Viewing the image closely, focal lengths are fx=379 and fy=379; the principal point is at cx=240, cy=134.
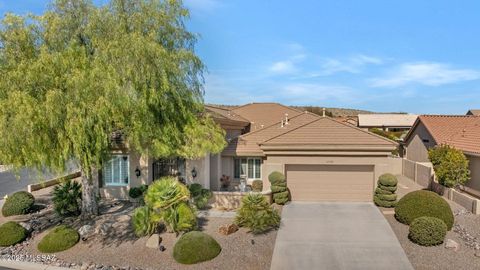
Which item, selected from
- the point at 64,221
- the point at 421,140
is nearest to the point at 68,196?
the point at 64,221

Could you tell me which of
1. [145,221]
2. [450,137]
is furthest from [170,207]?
[450,137]

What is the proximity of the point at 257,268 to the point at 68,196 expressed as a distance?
1004cm

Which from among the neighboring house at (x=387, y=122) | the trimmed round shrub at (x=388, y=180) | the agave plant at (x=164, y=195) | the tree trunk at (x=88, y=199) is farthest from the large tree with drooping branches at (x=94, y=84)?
the neighboring house at (x=387, y=122)

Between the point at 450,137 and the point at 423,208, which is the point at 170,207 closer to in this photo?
the point at 423,208

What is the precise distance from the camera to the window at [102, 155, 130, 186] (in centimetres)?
2050

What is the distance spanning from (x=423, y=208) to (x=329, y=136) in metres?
6.26

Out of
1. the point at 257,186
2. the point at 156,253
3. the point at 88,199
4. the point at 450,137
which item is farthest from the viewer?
the point at 450,137

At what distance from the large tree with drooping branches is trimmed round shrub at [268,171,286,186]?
13.1ft

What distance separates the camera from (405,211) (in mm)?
15383

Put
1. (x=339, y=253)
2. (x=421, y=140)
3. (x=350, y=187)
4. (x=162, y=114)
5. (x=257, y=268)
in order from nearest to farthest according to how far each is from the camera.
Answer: (x=257, y=268), (x=339, y=253), (x=162, y=114), (x=350, y=187), (x=421, y=140)

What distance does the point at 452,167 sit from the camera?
19.6 m

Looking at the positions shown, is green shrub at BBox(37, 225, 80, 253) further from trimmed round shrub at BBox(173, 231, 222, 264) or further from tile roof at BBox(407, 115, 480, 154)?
tile roof at BBox(407, 115, 480, 154)

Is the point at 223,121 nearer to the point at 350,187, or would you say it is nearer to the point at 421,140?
the point at 350,187

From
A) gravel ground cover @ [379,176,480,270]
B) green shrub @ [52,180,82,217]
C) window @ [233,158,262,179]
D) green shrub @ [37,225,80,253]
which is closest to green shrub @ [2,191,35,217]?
green shrub @ [52,180,82,217]
